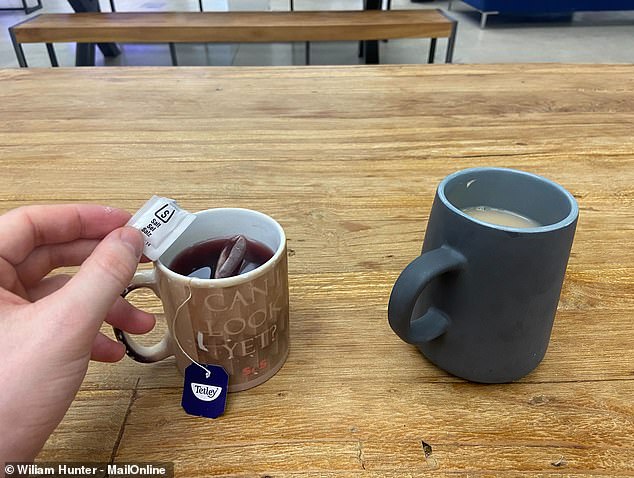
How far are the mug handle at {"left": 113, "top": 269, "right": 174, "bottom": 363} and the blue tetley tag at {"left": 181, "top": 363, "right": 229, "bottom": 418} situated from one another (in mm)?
37

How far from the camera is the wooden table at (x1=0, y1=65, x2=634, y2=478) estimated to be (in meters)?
0.36

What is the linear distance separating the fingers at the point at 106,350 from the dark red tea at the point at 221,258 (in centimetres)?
9

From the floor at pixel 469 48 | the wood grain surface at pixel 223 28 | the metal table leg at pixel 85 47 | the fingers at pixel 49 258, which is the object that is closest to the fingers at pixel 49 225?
the fingers at pixel 49 258

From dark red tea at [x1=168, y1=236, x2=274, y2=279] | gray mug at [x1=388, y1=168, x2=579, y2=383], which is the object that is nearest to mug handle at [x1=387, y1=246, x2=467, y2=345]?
gray mug at [x1=388, y1=168, x2=579, y2=383]

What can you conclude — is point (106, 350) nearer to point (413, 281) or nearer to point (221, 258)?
point (221, 258)

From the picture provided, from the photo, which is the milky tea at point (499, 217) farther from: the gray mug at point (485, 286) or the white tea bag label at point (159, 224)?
the white tea bag label at point (159, 224)

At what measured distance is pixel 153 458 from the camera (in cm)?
35

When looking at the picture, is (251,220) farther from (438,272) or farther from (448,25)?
(448,25)

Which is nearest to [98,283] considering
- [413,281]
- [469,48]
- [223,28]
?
[413,281]

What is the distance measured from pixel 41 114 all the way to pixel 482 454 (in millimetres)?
837

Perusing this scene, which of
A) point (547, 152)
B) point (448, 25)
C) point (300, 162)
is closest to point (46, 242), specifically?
point (300, 162)

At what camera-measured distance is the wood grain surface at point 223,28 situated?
1.83 meters

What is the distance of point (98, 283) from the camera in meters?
0.31

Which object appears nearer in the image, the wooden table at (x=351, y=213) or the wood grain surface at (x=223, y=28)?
the wooden table at (x=351, y=213)
